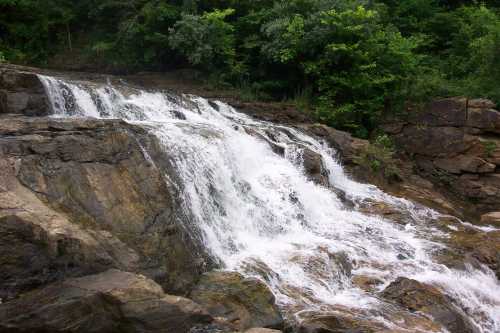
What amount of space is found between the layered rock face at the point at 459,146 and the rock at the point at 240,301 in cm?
945

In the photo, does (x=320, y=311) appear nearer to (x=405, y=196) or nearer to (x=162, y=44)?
(x=405, y=196)

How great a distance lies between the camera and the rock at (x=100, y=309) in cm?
486

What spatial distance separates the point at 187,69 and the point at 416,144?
7.86 m

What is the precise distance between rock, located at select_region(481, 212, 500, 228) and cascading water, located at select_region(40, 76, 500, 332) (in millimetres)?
1685

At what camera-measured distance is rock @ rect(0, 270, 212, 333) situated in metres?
4.86

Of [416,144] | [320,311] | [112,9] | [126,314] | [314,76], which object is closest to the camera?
[126,314]

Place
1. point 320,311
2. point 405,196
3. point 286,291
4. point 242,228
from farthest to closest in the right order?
point 405,196, point 242,228, point 286,291, point 320,311

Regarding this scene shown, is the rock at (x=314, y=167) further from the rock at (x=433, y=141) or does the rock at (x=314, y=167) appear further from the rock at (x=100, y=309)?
the rock at (x=100, y=309)

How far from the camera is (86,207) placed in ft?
A: 20.9

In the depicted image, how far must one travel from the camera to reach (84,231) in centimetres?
574

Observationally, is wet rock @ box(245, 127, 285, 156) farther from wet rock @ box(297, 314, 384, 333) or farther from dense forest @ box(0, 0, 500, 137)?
wet rock @ box(297, 314, 384, 333)

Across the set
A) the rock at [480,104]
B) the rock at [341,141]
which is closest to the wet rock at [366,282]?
the rock at [341,141]

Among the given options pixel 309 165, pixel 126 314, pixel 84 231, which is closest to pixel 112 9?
pixel 309 165

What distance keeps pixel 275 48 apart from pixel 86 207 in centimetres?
1054
